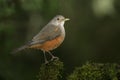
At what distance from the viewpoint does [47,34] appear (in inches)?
320

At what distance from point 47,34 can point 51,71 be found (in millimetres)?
1087

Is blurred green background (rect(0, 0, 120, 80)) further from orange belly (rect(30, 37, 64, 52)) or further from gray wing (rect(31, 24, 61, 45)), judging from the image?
orange belly (rect(30, 37, 64, 52))

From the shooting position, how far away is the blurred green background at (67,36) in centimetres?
1312

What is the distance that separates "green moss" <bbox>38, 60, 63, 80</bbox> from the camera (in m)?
7.06

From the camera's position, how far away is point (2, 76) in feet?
43.1

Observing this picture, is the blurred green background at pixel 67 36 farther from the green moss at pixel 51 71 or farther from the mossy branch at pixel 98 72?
the mossy branch at pixel 98 72

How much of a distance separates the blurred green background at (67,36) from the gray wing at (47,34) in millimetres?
3755

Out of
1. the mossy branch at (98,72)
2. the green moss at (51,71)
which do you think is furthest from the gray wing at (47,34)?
the mossy branch at (98,72)

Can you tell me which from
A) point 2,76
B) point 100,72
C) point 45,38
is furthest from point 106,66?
point 2,76

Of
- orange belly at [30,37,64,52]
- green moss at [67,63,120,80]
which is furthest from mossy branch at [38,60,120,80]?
orange belly at [30,37,64,52]

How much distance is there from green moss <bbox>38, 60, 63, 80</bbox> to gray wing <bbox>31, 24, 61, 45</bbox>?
0.79 meters

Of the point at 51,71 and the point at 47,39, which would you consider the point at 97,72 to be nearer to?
the point at 51,71

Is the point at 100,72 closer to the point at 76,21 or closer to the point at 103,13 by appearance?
the point at 103,13

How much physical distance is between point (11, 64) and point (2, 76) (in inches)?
49.2
